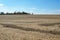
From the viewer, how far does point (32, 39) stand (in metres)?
16.7

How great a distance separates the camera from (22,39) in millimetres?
16547

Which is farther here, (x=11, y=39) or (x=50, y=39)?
(x=50, y=39)

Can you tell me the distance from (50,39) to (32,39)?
1.87 meters

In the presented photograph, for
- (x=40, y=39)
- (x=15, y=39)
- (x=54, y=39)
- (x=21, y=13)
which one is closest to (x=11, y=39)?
(x=15, y=39)

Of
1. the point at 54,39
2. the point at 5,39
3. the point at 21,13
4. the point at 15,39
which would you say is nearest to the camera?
the point at 5,39

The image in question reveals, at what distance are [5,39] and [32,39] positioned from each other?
2917 millimetres

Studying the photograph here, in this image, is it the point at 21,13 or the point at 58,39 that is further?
the point at 21,13

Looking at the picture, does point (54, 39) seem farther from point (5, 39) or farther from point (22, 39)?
point (5, 39)

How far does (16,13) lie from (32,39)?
8867 cm

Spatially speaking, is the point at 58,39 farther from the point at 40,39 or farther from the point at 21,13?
the point at 21,13

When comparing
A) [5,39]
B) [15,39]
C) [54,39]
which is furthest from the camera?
[54,39]

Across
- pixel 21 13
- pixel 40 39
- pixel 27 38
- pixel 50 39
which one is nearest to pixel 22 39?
pixel 27 38

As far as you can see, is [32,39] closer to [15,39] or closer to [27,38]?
[27,38]

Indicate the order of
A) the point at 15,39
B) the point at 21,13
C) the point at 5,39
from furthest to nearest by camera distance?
1. the point at 21,13
2. the point at 15,39
3. the point at 5,39
